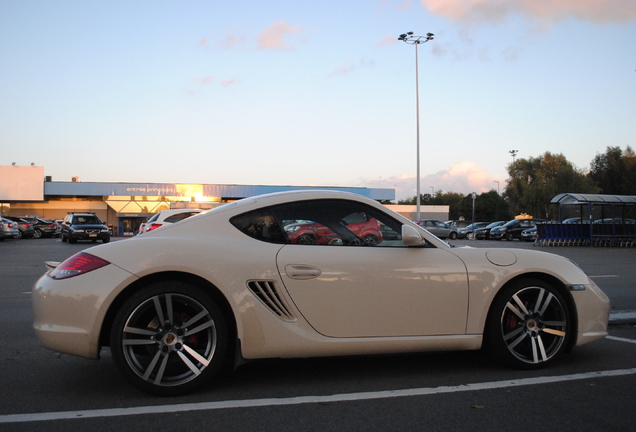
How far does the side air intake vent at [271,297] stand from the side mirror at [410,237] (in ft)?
3.16

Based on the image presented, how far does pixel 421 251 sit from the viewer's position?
4172mm

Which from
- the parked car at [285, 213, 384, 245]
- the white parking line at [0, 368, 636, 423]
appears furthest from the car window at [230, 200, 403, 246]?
the white parking line at [0, 368, 636, 423]

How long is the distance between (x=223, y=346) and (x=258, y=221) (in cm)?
90

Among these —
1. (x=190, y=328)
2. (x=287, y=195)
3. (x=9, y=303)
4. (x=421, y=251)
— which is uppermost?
(x=287, y=195)

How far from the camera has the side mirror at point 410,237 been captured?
405cm

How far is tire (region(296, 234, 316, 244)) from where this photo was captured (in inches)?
160

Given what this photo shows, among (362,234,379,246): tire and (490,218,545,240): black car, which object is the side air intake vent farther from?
(490,218,545,240): black car

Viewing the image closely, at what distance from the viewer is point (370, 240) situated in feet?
13.8

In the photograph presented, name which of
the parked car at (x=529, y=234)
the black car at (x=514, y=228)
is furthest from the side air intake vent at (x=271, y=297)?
→ the black car at (x=514, y=228)

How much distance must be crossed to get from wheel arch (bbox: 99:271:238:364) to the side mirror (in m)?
1.31

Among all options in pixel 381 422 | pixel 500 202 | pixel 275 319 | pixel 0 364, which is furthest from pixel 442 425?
pixel 500 202

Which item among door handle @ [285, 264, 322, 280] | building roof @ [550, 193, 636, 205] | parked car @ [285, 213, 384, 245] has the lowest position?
door handle @ [285, 264, 322, 280]

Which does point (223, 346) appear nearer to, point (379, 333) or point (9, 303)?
point (379, 333)

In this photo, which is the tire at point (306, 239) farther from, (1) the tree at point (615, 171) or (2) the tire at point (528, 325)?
(1) the tree at point (615, 171)
